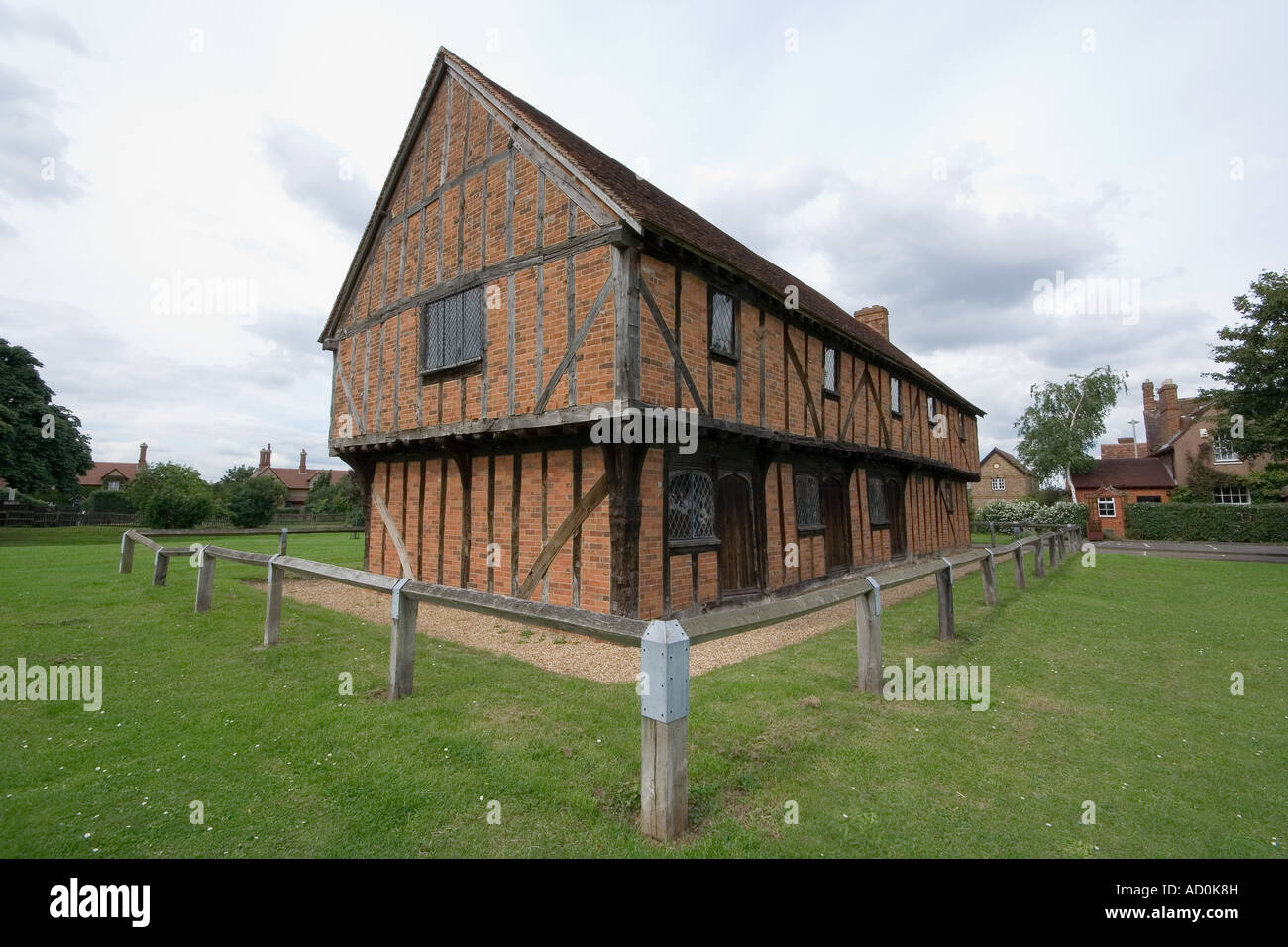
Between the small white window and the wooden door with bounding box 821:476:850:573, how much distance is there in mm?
37186

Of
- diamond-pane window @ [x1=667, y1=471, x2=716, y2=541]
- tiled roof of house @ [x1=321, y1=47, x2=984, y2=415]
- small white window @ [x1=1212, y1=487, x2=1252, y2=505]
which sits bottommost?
diamond-pane window @ [x1=667, y1=471, x2=716, y2=541]

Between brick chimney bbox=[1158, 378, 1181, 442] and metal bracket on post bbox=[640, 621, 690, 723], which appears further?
brick chimney bbox=[1158, 378, 1181, 442]

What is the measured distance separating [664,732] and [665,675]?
30 cm

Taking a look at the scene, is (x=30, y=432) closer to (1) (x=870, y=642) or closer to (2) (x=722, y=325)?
(2) (x=722, y=325)

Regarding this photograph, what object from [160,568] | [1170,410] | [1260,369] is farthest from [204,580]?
[1170,410]

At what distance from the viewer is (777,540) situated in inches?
426

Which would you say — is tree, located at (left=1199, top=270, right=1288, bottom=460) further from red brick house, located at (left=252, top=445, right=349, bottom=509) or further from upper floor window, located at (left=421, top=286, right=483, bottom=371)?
red brick house, located at (left=252, top=445, right=349, bottom=509)

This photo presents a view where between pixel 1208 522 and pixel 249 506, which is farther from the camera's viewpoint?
pixel 249 506

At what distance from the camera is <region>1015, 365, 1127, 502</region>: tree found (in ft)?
127

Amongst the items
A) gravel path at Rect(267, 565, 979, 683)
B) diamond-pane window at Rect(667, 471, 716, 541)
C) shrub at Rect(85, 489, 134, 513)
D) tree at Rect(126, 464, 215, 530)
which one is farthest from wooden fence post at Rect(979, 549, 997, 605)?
shrub at Rect(85, 489, 134, 513)

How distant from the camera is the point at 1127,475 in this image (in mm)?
40406

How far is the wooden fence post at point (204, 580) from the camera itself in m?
8.35

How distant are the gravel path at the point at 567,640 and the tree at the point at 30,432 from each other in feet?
101
